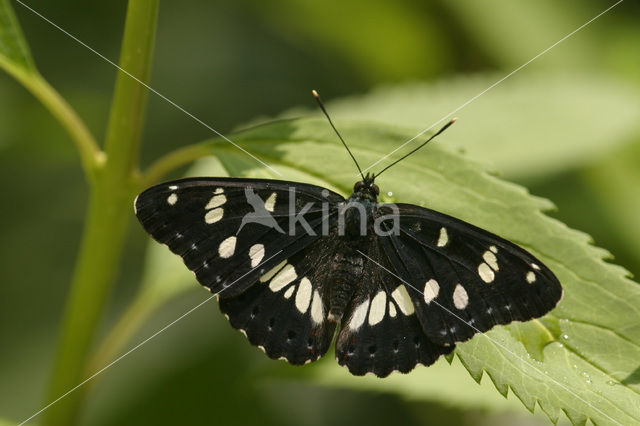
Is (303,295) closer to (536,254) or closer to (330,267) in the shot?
(330,267)

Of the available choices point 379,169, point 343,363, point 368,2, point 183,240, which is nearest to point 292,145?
point 379,169

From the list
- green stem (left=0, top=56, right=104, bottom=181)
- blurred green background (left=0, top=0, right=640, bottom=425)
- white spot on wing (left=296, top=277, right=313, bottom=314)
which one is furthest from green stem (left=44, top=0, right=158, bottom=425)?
blurred green background (left=0, top=0, right=640, bottom=425)

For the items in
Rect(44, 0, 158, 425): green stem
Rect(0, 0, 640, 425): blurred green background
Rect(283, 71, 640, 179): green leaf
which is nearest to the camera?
Rect(44, 0, 158, 425): green stem

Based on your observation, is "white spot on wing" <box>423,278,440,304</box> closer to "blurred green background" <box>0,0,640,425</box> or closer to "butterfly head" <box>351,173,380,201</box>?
"butterfly head" <box>351,173,380,201</box>

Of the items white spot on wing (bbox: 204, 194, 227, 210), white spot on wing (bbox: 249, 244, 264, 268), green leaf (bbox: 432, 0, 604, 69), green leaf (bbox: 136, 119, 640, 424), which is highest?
green leaf (bbox: 432, 0, 604, 69)

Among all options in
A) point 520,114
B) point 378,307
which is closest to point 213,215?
point 378,307

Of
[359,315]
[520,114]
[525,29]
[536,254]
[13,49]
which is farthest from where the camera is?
[525,29]
